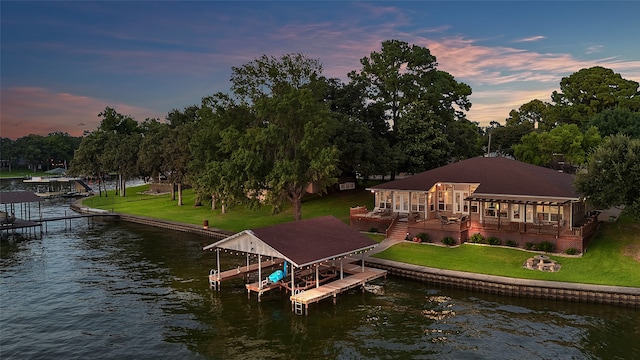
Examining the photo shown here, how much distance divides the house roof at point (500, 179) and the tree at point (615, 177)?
3.20m

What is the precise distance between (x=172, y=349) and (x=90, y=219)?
1957 inches

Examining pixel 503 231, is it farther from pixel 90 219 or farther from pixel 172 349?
pixel 90 219

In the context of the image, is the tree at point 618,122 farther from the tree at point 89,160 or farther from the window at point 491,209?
the tree at point 89,160

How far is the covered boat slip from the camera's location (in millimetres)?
27156

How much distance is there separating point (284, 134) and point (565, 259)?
27.7m

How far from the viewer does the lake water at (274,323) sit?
2170cm

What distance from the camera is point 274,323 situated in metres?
25.2

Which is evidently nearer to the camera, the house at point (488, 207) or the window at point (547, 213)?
the house at point (488, 207)

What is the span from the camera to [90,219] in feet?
213

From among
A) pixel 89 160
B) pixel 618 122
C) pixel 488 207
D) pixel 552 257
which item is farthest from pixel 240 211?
pixel 618 122

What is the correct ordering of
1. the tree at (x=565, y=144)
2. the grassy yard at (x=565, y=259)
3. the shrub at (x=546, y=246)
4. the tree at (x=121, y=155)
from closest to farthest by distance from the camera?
the grassy yard at (x=565, y=259) < the shrub at (x=546, y=246) < the tree at (x=565, y=144) < the tree at (x=121, y=155)

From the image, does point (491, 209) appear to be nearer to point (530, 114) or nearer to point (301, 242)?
point (301, 242)

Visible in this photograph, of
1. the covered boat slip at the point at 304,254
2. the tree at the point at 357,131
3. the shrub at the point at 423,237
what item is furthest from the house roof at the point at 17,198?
the shrub at the point at 423,237

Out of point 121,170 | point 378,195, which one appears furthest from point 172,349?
point 121,170
